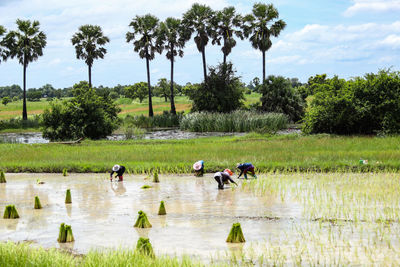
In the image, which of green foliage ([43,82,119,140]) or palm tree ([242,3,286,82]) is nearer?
green foliage ([43,82,119,140])

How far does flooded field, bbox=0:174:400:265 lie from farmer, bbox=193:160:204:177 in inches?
19.8

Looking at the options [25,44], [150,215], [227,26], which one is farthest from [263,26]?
[150,215]

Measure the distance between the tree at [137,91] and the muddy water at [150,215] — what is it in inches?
4536

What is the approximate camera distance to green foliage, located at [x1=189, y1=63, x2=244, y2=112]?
57812 millimetres

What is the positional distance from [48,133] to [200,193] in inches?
1061

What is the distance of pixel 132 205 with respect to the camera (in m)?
12.1

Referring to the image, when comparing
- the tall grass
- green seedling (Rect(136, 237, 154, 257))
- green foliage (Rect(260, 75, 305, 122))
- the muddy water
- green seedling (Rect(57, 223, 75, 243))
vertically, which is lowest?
the muddy water

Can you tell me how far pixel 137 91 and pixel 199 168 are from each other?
11698 centimetres

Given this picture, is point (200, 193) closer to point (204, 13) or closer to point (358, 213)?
point (358, 213)

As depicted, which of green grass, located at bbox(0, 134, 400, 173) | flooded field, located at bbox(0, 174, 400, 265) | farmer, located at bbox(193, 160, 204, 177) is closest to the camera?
flooded field, located at bbox(0, 174, 400, 265)

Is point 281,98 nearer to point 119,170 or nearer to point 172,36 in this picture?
point 172,36

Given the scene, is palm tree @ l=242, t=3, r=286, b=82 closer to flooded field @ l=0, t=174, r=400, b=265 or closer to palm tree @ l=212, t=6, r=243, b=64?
palm tree @ l=212, t=6, r=243, b=64

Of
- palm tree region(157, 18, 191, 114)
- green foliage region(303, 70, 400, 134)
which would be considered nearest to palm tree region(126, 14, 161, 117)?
palm tree region(157, 18, 191, 114)

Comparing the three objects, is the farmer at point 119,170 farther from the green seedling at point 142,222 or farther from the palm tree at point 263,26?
the palm tree at point 263,26
